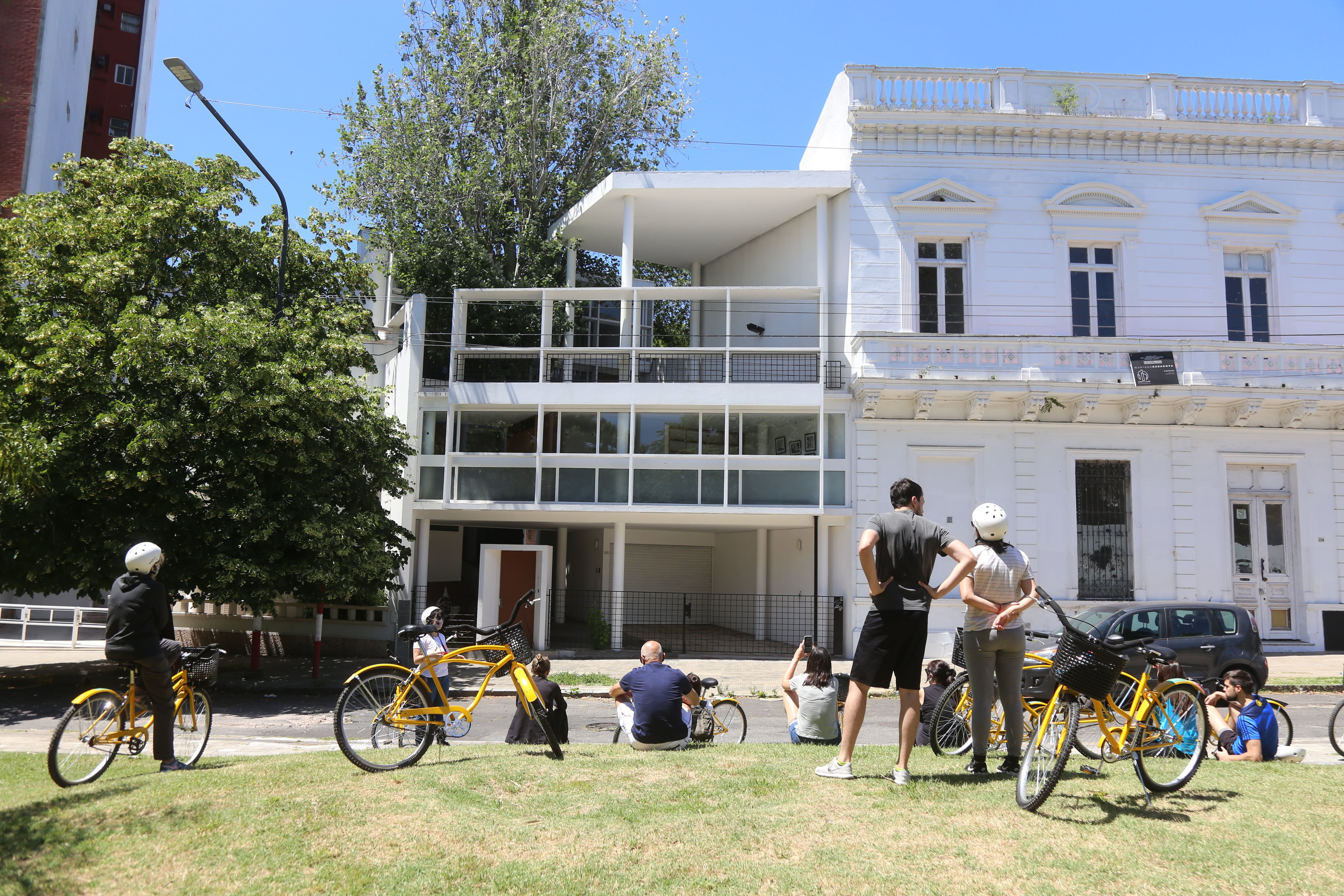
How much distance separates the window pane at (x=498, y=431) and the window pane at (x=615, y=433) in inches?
66.2

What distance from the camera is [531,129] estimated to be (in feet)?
88.2

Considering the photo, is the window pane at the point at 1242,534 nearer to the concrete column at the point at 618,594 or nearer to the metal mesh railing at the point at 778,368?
the metal mesh railing at the point at 778,368

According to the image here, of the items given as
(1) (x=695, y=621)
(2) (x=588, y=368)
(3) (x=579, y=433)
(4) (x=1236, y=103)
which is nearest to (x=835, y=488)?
(3) (x=579, y=433)

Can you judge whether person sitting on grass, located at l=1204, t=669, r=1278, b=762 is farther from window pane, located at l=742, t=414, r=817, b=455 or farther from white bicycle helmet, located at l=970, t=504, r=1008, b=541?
window pane, located at l=742, t=414, r=817, b=455

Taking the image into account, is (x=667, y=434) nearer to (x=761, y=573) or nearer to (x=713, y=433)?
(x=713, y=433)

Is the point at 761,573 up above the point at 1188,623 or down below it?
above

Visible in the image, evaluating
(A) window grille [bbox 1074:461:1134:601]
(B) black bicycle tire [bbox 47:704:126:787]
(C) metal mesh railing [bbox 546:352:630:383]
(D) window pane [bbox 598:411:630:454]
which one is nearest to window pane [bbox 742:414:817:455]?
(D) window pane [bbox 598:411:630:454]

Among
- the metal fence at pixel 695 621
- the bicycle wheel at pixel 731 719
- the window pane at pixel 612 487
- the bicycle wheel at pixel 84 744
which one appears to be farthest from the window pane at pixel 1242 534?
the bicycle wheel at pixel 84 744

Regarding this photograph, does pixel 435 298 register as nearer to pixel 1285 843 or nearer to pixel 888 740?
pixel 888 740

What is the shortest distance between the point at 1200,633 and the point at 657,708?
10402 millimetres

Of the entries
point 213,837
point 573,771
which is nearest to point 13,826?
point 213,837

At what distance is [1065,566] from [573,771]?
16.8 metres

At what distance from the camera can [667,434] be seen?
21.6m

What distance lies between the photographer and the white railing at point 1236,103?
21.7 m
